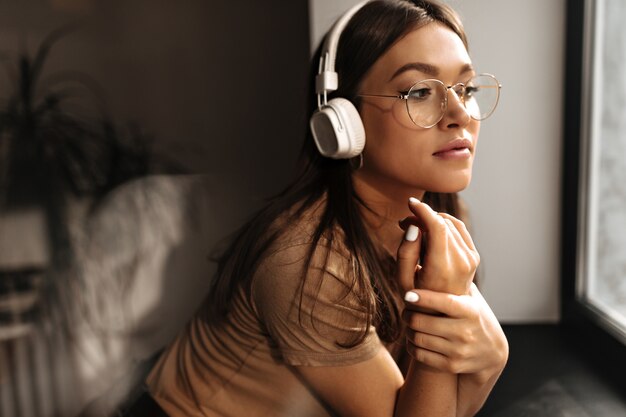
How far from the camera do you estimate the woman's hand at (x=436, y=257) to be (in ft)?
1.93

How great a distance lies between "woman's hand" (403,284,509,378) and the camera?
1.91ft

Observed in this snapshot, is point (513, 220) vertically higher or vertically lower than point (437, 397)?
higher

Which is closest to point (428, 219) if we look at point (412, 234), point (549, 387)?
point (412, 234)

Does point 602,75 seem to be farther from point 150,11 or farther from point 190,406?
point 150,11

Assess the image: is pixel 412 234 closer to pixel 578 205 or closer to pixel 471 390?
pixel 471 390

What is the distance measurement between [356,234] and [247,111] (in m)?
1.05

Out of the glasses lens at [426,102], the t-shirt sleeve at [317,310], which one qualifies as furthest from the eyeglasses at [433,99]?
the t-shirt sleeve at [317,310]

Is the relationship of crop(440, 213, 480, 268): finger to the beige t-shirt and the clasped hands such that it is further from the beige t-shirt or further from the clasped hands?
the beige t-shirt

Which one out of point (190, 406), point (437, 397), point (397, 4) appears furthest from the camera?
point (190, 406)

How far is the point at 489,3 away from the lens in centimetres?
81

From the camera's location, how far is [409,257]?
611mm

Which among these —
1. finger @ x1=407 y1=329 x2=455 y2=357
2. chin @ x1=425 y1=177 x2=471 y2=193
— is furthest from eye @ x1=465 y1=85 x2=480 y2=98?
finger @ x1=407 y1=329 x2=455 y2=357

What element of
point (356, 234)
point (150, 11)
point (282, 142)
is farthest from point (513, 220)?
point (150, 11)

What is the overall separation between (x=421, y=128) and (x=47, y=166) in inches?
51.0
